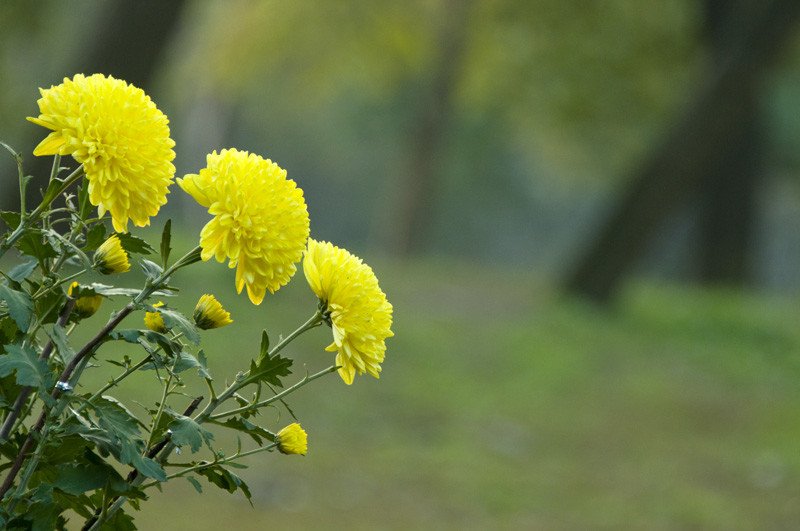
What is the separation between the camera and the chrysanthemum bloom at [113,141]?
0.96 meters

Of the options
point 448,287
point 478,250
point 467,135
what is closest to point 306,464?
point 448,287

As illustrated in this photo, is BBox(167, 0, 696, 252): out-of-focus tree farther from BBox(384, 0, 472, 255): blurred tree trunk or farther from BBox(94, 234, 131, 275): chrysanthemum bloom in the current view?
BBox(94, 234, 131, 275): chrysanthemum bloom

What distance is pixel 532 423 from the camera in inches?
271

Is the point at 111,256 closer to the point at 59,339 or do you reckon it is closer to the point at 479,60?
the point at 59,339

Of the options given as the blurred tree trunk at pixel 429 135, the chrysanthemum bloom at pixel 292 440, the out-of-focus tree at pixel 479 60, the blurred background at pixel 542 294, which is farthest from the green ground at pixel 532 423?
the blurred tree trunk at pixel 429 135

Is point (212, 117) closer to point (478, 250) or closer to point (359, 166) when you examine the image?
point (359, 166)

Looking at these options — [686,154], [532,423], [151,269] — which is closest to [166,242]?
[151,269]

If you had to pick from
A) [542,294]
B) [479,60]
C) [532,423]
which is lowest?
[532,423]

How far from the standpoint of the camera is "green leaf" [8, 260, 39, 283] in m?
Result: 1.03

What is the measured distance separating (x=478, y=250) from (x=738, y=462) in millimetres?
30469

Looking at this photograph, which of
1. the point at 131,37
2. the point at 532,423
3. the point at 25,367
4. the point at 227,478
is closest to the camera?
the point at 25,367

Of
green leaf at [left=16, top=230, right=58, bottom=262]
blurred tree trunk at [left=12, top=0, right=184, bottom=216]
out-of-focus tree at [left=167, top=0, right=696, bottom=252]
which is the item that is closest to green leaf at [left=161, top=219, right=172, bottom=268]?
green leaf at [left=16, top=230, right=58, bottom=262]

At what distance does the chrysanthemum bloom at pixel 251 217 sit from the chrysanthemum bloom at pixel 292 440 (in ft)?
0.56

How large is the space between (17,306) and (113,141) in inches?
6.7
